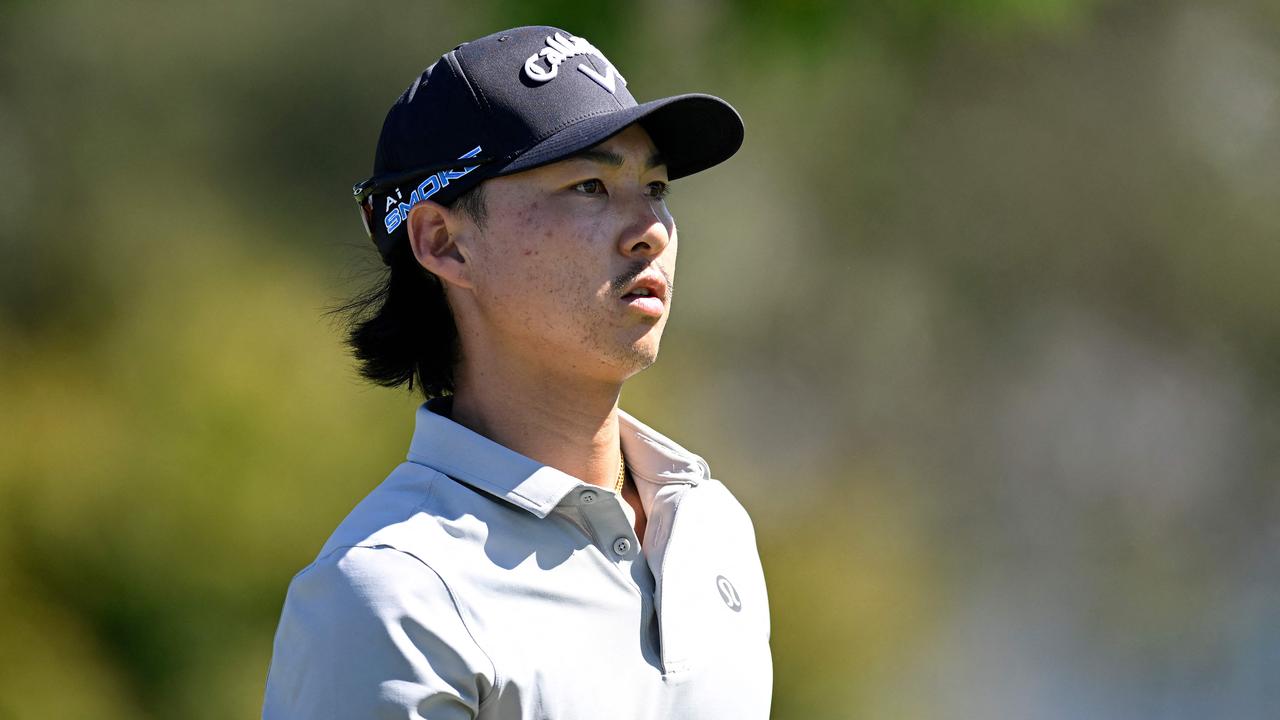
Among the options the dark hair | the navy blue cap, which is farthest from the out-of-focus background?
the navy blue cap

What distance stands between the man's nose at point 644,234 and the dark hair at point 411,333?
1.01 feet

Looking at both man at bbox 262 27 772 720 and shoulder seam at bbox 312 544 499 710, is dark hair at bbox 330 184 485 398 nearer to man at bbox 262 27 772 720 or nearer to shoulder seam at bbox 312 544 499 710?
man at bbox 262 27 772 720

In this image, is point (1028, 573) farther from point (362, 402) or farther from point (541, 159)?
point (541, 159)

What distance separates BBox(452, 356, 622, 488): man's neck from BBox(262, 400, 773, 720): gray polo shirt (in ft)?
0.25

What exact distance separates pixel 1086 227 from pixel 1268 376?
0.88m

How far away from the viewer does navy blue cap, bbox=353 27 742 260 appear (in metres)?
1.68

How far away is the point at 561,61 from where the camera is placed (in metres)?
1.76

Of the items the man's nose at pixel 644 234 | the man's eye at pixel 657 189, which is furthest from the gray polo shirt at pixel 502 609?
the man's eye at pixel 657 189

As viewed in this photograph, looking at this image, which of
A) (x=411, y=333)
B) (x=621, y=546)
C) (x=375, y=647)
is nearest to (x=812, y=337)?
(x=411, y=333)

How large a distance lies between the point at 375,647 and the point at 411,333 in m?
0.62

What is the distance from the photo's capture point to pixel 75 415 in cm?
373

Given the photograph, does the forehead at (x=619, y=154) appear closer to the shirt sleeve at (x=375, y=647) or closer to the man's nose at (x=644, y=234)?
the man's nose at (x=644, y=234)

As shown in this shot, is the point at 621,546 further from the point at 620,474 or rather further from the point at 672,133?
the point at 672,133

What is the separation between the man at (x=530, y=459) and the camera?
4.74ft
